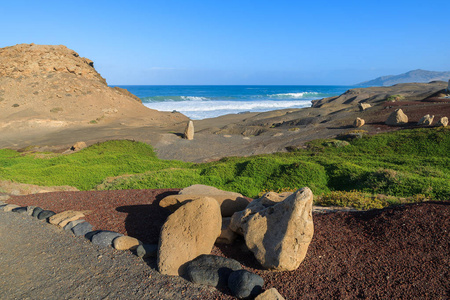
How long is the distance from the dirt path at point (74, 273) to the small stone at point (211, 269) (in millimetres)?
158

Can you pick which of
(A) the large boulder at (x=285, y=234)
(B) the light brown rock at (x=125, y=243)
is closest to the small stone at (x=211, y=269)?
(A) the large boulder at (x=285, y=234)

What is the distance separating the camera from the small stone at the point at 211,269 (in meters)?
6.10

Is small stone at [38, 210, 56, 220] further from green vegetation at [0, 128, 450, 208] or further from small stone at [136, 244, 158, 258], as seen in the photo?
green vegetation at [0, 128, 450, 208]

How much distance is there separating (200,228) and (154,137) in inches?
945

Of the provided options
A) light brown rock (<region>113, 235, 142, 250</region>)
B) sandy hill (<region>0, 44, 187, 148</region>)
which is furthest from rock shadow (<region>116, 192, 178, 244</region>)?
sandy hill (<region>0, 44, 187, 148</region>)

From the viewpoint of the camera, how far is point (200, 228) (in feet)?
23.1

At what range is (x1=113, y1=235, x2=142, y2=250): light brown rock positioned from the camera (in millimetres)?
7427

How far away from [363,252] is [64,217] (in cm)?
781

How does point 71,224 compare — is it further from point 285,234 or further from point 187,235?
point 285,234

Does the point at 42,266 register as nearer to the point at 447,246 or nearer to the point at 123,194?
the point at 123,194

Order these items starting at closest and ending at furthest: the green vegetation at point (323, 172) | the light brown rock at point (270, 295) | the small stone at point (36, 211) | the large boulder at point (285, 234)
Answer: the light brown rock at point (270, 295), the large boulder at point (285, 234), the small stone at point (36, 211), the green vegetation at point (323, 172)

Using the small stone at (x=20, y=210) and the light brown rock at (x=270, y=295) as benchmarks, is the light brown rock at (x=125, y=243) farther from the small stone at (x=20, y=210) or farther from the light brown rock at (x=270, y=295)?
the small stone at (x=20, y=210)

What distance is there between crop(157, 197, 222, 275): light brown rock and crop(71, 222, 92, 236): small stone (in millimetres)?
2497

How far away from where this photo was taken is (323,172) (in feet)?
50.3
